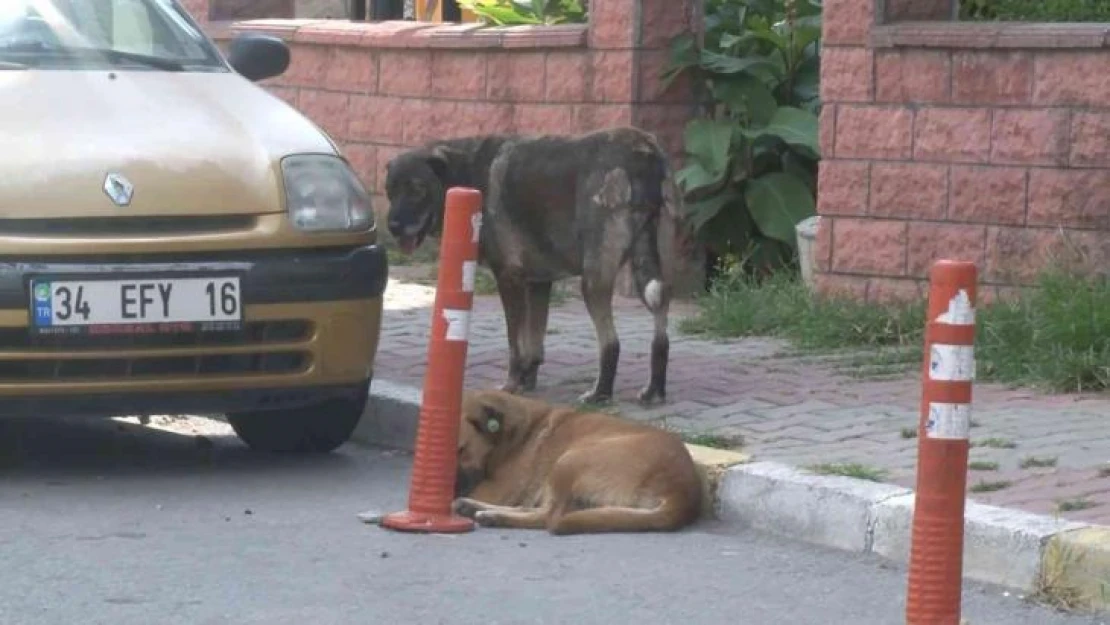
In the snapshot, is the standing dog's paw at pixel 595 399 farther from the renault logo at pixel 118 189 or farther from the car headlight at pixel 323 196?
the renault logo at pixel 118 189

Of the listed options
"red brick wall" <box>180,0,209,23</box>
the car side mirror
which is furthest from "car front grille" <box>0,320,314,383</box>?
"red brick wall" <box>180,0,209,23</box>

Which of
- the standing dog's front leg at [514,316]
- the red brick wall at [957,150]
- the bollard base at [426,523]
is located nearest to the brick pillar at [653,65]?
the red brick wall at [957,150]

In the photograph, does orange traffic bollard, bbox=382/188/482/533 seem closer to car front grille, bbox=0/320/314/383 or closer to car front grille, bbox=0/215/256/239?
car front grille, bbox=0/320/314/383

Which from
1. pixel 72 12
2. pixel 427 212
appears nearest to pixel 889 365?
pixel 427 212

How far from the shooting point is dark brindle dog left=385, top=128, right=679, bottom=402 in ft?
26.9

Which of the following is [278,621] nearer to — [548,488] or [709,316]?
[548,488]

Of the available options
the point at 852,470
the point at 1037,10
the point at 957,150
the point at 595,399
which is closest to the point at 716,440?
the point at 852,470

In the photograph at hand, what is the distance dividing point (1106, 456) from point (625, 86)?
14.9 feet

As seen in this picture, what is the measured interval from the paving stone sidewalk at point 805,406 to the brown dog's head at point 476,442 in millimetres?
834

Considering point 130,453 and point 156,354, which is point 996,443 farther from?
point 130,453

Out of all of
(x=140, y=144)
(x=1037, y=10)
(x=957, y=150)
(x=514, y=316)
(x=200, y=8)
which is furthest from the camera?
(x=200, y=8)

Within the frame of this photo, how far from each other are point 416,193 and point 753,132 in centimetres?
275

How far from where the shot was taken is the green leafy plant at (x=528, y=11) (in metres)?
12.1

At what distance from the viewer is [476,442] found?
23.0ft
